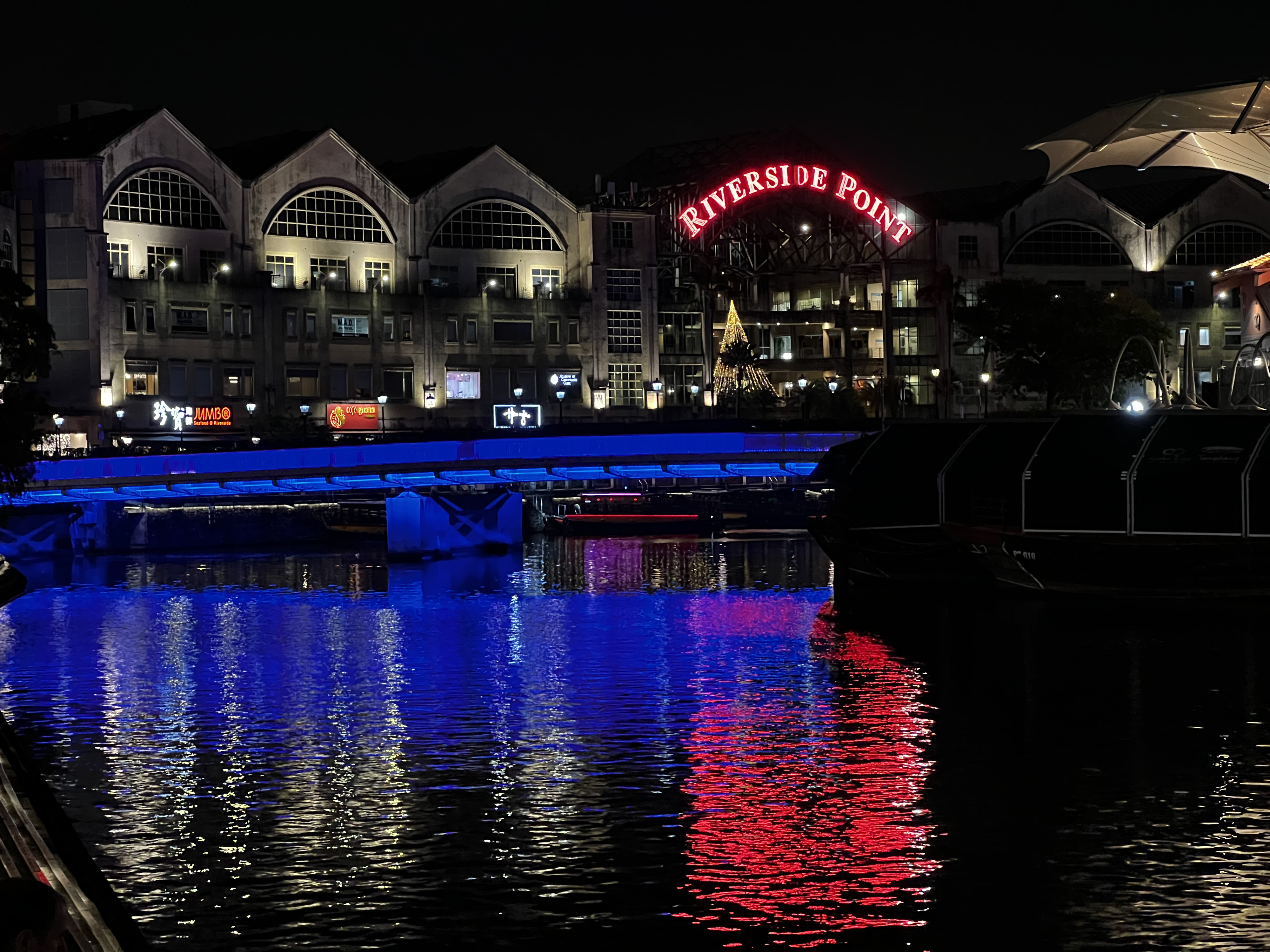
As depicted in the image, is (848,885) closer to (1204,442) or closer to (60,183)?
(1204,442)

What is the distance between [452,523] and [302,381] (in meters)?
32.2

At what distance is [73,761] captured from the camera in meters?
37.7

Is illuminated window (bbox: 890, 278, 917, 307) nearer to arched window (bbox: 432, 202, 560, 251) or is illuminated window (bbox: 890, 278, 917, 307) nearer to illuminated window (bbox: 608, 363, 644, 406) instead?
illuminated window (bbox: 608, 363, 644, 406)

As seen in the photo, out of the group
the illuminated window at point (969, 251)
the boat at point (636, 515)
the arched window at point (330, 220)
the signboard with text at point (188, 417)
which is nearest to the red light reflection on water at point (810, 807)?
the boat at point (636, 515)

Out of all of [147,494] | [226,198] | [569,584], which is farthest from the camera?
[226,198]

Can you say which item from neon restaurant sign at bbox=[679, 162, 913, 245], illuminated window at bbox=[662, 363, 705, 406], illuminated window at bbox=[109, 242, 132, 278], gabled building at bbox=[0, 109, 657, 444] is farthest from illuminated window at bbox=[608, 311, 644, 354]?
illuminated window at bbox=[109, 242, 132, 278]

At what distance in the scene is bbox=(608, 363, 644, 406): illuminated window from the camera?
470ft

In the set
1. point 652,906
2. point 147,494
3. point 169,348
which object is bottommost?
point 652,906

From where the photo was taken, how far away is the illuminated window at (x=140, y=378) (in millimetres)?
124938

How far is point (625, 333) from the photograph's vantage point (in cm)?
14412

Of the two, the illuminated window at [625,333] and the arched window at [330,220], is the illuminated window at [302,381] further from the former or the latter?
the illuminated window at [625,333]

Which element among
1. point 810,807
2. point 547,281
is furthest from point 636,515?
point 810,807

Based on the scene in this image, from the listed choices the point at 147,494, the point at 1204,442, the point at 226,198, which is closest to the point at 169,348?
the point at 226,198

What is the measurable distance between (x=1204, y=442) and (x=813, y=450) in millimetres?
25063
